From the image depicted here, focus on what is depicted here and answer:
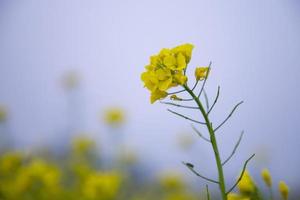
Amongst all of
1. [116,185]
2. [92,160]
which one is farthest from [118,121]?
[116,185]

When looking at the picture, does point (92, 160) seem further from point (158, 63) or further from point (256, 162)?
point (158, 63)

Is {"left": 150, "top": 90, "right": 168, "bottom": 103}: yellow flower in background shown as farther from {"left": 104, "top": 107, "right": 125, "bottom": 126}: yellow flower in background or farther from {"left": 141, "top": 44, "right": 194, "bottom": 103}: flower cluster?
{"left": 104, "top": 107, "right": 125, "bottom": 126}: yellow flower in background

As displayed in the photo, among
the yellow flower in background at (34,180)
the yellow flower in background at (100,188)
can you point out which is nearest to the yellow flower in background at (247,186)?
the yellow flower in background at (100,188)

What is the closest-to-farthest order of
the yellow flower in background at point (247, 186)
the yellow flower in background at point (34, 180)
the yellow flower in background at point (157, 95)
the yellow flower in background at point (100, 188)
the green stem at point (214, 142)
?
the green stem at point (214, 142) < the yellow flower in background at point (157, 95) < the yellow flower in background at point (247, 186) < the yellow flower in background at point (34, 180) < the yellow flower in background at point (100, 188)

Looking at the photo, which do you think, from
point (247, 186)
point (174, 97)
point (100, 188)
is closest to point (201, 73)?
point (174, 97)

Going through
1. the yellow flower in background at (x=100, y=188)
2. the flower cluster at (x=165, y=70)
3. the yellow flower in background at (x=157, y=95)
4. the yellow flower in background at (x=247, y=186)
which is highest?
the flower cluster at (x=165, y=70)

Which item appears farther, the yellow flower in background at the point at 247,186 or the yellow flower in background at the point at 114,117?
the yellow flower in background at the point at 114,117

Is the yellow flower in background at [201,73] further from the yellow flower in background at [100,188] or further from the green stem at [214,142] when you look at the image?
the yellow flower in background at [100,188]

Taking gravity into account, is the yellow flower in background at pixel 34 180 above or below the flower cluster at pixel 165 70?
below

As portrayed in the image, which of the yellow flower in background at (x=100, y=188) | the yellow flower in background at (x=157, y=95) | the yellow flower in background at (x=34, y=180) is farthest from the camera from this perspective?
the yellow flower in background at (x=100, y=188)
